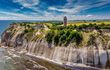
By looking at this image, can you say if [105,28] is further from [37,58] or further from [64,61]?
[37,58]

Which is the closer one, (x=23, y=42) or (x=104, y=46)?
(x=104, y=46)

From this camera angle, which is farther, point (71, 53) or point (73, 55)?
point (71, 53)

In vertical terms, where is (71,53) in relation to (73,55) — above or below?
above

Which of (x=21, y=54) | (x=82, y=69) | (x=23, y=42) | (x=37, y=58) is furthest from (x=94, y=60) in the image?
(x=23, y=42)

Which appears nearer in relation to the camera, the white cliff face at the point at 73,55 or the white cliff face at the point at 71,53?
the white cliff face at the point at 71,53

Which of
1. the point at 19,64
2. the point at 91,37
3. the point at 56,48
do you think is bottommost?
the point at 19,64

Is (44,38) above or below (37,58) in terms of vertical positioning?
above

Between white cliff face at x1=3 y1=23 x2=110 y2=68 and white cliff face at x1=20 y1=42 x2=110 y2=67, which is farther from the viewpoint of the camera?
white cliff face at x1=20 y1=42 x2=110 y2=67

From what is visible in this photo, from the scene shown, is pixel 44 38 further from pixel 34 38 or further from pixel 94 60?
pixel 94 60

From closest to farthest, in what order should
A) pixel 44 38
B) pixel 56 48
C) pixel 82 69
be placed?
pixel 82 69 → pixel 56 48 → pixel 44 38

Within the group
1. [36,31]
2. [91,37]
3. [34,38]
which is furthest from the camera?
[36,31]
